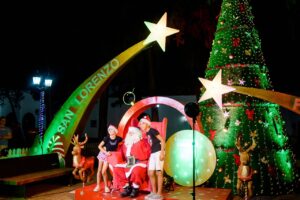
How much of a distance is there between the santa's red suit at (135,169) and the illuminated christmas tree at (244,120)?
2.68 metres

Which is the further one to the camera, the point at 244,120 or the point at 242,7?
the point at 242,7

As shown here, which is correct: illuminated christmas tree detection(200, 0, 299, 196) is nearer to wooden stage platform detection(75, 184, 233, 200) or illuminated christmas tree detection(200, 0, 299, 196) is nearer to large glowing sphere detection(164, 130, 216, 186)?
wooden stage platform detection(75, 184, 233, 200)

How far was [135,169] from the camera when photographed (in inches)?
315

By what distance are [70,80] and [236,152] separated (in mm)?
14170

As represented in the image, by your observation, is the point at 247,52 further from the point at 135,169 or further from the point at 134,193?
the point at 134,193

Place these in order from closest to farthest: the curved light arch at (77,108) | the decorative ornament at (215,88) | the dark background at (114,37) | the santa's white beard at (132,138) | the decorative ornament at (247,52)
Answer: the santa's white beard at (132,138) < the decorative ornament at (215,88) < the decorative ornament at (247,52) < the curved light arch at (77,108) < the dark background at (114,37)

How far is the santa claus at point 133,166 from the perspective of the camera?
7.97 meters

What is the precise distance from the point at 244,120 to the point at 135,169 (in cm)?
363

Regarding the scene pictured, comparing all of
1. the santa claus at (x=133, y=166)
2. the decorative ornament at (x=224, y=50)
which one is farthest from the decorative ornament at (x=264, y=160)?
the santa claus at (x=133, y=166)

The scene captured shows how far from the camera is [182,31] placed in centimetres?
1556

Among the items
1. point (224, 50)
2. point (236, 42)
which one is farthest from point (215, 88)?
point (236, 42)

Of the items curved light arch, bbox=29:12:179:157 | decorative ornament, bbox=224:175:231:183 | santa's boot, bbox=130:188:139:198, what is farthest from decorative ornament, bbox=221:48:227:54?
santa's boot, bbox=130:188:139:198

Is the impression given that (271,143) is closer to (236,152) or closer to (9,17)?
(236,152)

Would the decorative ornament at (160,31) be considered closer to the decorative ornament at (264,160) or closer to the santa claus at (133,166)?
the santa claus at (133,166)
